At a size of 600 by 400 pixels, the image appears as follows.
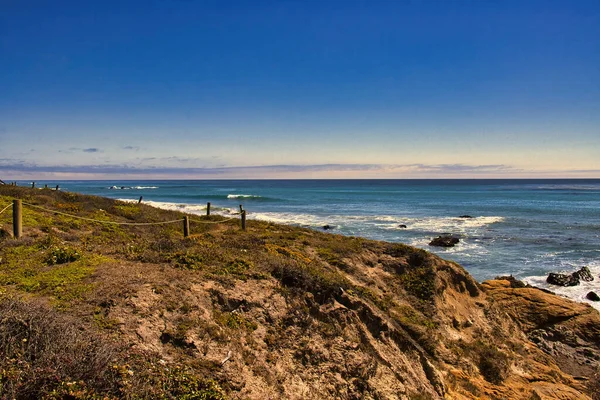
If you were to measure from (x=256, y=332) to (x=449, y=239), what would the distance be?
93.4 feet

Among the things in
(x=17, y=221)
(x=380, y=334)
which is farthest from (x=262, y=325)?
(x=17, y=221)

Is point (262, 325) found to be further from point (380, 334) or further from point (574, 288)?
point (574, 288)

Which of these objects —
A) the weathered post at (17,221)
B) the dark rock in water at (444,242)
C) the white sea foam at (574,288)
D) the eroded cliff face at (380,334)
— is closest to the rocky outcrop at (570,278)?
the white sea foam at (574,288)

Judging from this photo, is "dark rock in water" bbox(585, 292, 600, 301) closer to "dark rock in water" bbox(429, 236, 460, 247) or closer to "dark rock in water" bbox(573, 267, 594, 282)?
"dark rock in water" bbox(573, 267, 594, 282)

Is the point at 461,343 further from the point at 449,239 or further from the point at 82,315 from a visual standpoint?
the point at 449,239

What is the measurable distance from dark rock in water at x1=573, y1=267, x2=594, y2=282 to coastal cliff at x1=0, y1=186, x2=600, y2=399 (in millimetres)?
10031

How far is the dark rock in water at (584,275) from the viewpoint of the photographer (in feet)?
73.5

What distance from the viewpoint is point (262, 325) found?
25.5 feet

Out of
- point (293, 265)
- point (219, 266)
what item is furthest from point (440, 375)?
point (219, 266)

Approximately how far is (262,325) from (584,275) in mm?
23902

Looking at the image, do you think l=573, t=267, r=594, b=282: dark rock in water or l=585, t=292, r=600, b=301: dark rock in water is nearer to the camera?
l=585, t=292, r=600, b=301: dark rock in water

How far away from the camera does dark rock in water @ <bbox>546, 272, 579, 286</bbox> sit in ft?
70.3

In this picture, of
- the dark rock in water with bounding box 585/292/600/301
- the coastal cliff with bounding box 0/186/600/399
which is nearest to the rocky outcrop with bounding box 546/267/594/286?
the dark rock in water with bounding box 585/292/600/301

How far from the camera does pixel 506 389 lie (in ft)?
31.2
